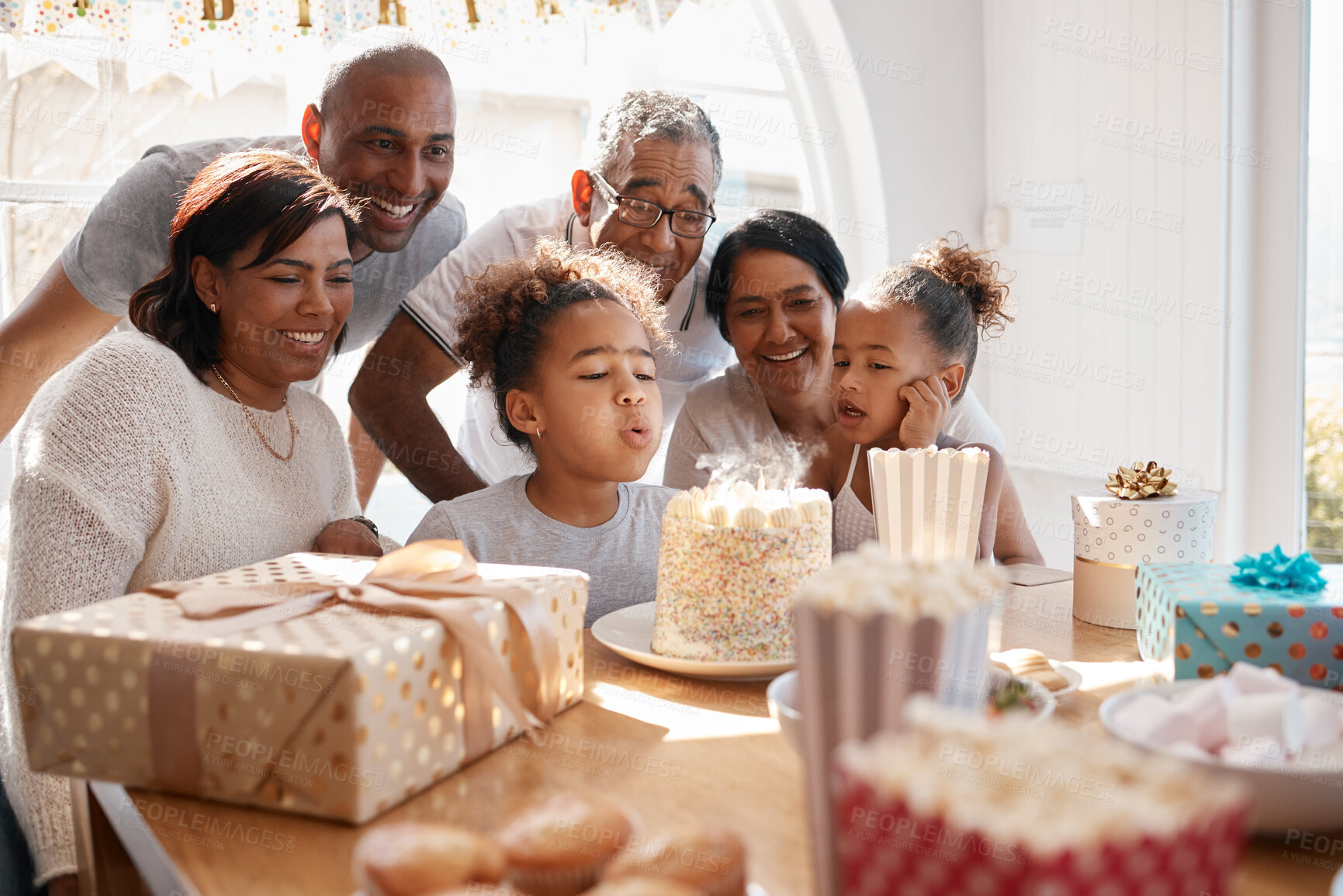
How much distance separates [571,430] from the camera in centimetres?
156

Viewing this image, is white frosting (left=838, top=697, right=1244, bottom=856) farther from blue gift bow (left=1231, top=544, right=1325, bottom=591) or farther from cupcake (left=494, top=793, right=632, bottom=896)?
blue gift bow (left=1231, top=544, right=1325, bottom=591)

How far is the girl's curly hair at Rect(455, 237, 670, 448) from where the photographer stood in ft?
5.39

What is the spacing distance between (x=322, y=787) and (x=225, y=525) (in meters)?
0.60

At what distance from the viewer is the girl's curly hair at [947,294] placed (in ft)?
5.94

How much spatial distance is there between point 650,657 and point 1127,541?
58cm

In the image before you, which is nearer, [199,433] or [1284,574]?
[1284,574]

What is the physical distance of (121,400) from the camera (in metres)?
1.23

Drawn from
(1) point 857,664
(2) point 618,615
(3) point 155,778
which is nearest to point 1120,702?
(1) point 857,664

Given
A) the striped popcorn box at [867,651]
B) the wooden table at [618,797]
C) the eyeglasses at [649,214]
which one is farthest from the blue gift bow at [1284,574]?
the eyeglasses at [649,214]

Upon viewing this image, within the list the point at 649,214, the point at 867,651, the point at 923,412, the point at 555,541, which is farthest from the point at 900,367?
the point at 867,651

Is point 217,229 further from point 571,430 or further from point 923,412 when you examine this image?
point 923,412

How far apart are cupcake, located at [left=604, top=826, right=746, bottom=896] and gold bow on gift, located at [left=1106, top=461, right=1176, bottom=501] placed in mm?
814

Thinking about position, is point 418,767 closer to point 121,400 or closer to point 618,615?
point 618,615

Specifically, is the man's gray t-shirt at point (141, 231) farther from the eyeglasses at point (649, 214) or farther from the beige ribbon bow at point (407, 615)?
the beige ribbon bow at point (407, 615)
